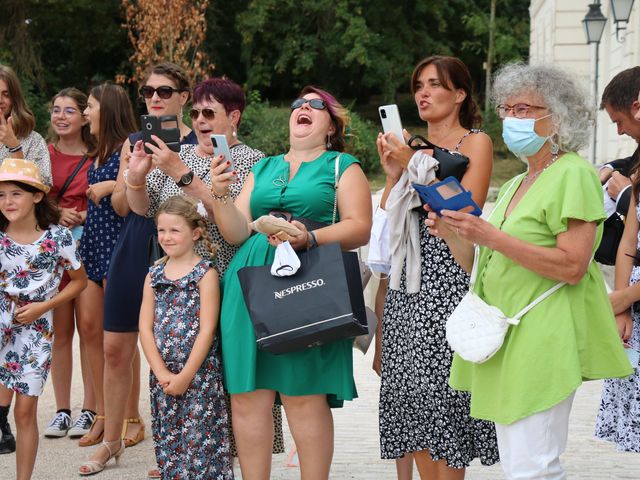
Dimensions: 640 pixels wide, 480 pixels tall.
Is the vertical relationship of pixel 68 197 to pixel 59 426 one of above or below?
above

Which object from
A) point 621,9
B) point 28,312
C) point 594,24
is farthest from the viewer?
point 594,24

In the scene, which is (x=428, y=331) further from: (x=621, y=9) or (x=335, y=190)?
(x=621, y=9)

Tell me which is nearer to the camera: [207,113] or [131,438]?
[207,113]

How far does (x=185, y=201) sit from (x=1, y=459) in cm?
228

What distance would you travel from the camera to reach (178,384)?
4.43 meters

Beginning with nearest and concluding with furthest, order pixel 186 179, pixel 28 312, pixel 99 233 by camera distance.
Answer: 1. pixel 186 179
2. pixel 28 312
3. pixel 99 233

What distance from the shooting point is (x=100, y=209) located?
5699 millimetres

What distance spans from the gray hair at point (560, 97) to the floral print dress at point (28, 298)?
9.22 feet

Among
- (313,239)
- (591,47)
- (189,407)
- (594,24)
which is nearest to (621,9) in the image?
(594,24)

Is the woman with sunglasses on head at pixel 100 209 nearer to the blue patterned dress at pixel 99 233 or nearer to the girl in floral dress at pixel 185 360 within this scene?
the blue patterned dress at pixel 99 233

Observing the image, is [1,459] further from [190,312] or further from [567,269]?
[567,269]

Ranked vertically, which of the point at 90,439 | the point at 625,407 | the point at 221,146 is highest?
the point at 221,146

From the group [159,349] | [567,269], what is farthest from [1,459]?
[567,269]

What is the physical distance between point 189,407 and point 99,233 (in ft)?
5.58
